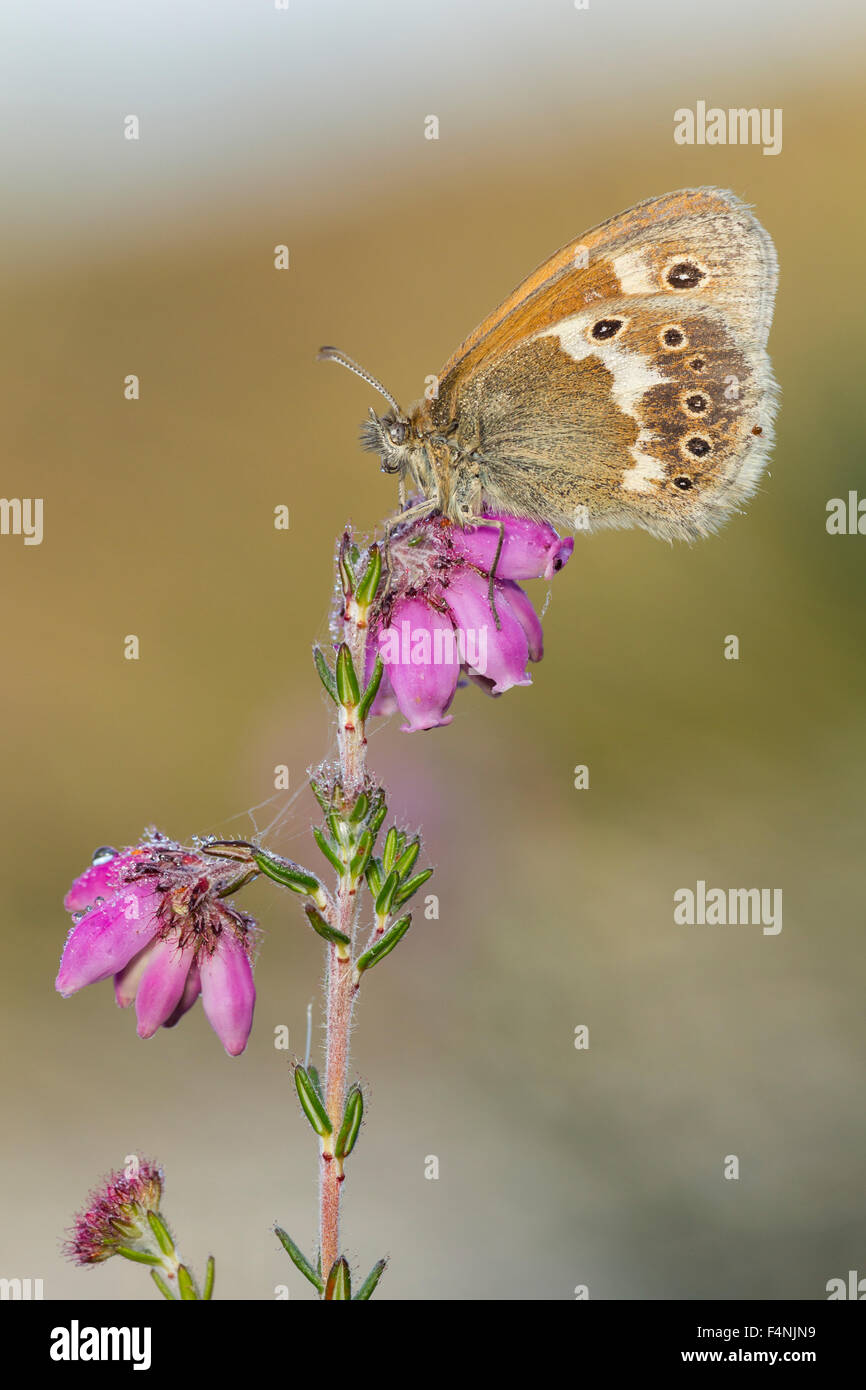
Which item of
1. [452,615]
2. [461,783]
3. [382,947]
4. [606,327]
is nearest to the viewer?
[382,947]

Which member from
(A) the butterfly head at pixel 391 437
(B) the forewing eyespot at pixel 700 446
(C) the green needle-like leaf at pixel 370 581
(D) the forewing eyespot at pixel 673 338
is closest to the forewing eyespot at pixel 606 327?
(D) the forewing eyespot at pixel 673 338

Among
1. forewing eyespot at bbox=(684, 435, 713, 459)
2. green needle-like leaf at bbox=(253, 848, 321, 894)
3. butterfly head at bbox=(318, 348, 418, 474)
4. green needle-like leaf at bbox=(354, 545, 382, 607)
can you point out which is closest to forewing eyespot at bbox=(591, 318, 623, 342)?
forewing eyespot at bbox=(684, 435, 713, 459)

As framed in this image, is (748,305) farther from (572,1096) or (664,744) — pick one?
(664,744)

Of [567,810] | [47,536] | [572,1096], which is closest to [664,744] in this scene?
[567,810]

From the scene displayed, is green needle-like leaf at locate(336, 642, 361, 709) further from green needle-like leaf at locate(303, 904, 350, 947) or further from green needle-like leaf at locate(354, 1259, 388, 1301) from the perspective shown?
green needle-like leaf at locate(354, 1259, 388, 1301)

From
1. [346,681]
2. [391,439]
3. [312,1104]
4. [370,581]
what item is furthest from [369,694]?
[391,439]

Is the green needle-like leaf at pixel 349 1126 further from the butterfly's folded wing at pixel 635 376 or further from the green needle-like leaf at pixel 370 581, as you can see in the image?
the butterfly's folded wing at pixel 635 376

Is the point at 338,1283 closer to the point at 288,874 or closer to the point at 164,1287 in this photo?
the point at 164,1287
